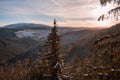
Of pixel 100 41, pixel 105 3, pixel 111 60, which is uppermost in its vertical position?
pixel 105 3

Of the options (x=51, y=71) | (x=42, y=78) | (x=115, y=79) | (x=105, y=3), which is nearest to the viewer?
(x=115, y=79)

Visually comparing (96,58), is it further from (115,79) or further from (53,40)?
(53,40)

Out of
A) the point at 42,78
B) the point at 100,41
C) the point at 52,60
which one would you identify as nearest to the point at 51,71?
the point at 52,60

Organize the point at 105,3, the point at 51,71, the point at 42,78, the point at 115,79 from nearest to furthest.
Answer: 1. the point at 115,79
2. the point at 105,3
3. the point at 42,78
4. the point at 51,71

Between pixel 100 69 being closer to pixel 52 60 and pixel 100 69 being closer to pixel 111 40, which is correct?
pixel 111 40

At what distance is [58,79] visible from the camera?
14.4 m

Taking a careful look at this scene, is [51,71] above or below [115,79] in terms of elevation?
below

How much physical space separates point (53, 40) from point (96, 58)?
9304 millimetres

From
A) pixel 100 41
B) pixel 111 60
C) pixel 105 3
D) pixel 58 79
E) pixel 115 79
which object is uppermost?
pixel 105 3

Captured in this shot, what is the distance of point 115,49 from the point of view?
6.40 metres

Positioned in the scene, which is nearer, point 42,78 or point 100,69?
point 100,69

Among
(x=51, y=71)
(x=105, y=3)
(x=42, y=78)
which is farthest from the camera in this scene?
(x=51, y=71)

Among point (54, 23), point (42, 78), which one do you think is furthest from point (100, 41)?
point (54, 23)

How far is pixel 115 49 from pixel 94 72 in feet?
2.78
